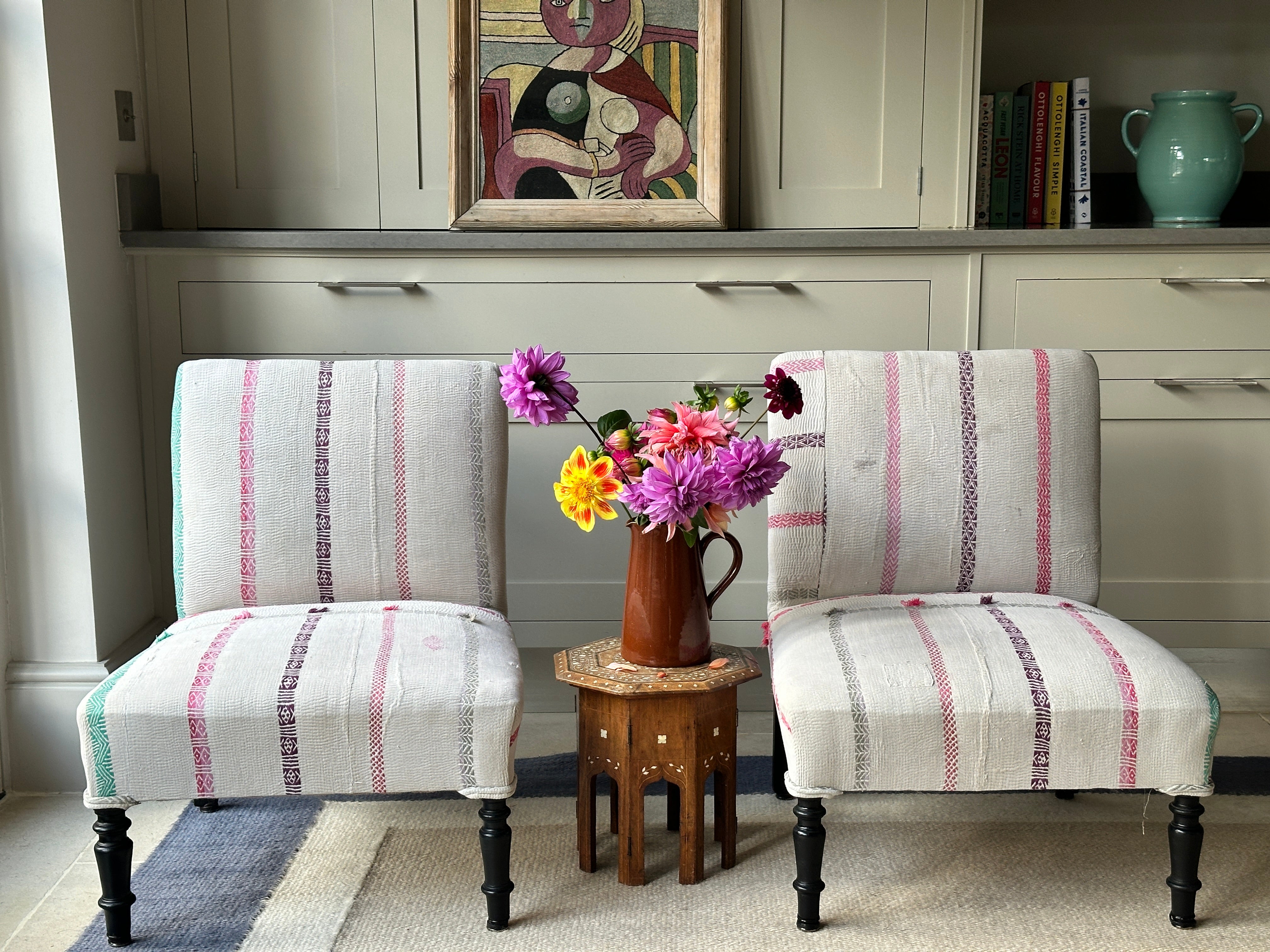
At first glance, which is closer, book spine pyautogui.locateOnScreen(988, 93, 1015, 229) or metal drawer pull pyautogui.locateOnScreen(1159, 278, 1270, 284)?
metal drawer pull pyautogui.locateOnScreen(1159, 278, 1270, 284)

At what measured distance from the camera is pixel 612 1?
2236mm

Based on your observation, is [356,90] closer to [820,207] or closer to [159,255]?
[159,255]

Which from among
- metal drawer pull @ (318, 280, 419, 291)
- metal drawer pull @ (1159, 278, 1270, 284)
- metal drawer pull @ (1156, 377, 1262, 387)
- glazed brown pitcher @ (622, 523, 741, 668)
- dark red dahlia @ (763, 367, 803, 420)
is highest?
metal drawer pull @ (318, 280, 419, 291)

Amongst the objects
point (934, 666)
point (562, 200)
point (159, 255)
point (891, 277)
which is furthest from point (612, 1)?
point (934, 666)

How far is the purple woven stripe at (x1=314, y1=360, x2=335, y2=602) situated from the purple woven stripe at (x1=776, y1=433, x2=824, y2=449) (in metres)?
0.71

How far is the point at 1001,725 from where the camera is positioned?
1.47 metres

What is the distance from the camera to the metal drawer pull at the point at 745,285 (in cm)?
219

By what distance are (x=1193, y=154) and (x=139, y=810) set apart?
7.79ft

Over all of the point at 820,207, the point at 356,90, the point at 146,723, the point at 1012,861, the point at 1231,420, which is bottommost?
the point at 1012,861

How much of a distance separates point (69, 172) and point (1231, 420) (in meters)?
2.24

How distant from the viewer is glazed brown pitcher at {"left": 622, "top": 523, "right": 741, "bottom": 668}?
1628 mm

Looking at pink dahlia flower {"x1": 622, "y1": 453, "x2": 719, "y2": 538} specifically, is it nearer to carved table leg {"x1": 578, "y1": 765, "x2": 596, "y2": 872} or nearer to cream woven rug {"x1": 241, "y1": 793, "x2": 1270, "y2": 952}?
carved table leg {"x1": 578, "y1": 765, "x2": 596, "y2": 872}

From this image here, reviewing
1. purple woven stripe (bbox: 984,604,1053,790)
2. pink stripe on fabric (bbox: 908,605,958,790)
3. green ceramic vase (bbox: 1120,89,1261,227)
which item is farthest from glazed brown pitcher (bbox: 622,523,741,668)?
green ceramic vase (bbox: 1120,89,1261,227)

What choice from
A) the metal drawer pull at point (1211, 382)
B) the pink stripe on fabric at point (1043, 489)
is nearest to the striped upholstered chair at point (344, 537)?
A: the pink stripe on fabric at point (1043, 489)
